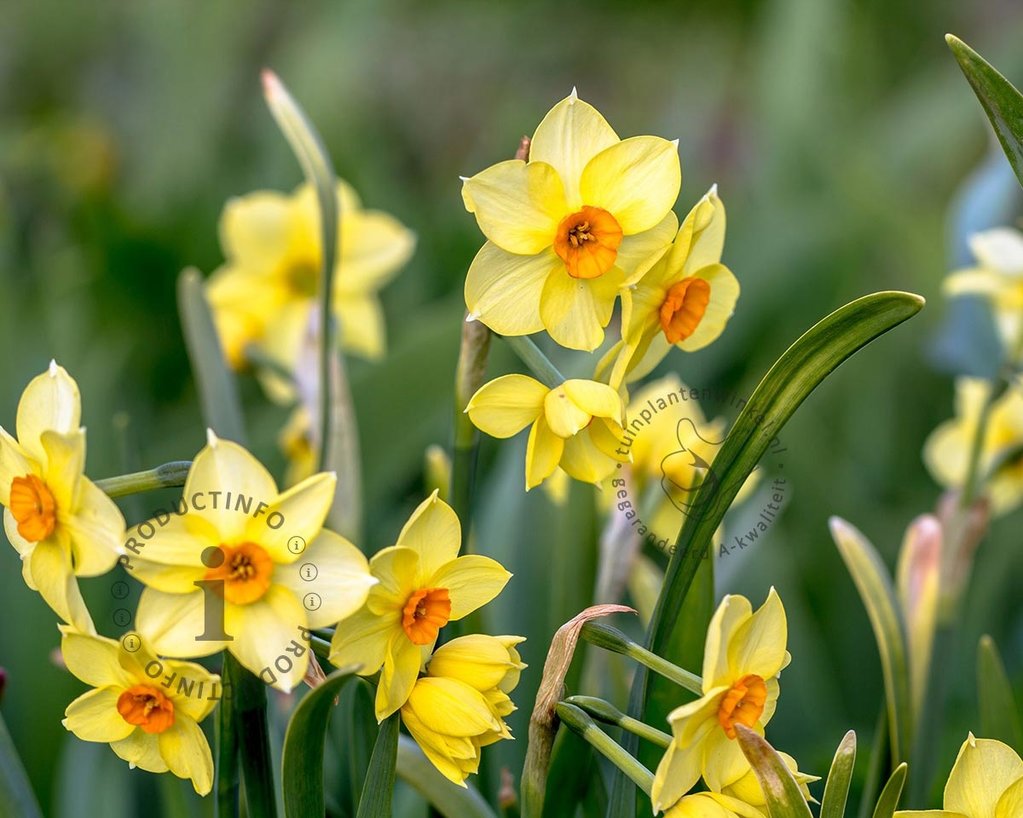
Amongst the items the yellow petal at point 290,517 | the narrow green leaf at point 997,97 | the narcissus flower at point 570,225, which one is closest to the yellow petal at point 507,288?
the narcissus flower at point 570,225

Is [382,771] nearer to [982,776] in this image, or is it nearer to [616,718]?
[616,718]

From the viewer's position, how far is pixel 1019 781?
Result: 1.64 ft

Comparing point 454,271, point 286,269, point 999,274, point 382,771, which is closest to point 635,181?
point 382,771

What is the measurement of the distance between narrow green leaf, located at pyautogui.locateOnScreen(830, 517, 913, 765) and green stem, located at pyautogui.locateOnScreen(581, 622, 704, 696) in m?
0.26

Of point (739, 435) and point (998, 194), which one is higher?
point (998, 194)

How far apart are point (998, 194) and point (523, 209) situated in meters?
0.75

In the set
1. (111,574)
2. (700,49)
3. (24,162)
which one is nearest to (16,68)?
(24,162)

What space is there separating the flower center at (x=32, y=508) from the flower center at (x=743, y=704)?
0.91 feet

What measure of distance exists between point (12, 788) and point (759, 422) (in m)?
0.41

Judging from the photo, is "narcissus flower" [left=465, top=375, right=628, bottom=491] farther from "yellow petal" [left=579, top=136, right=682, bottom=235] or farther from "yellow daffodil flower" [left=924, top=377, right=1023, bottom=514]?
"yellow daffodil flower" [left=924, top=377, right=1023, bottom=514]

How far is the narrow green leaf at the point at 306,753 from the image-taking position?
0.47 meters

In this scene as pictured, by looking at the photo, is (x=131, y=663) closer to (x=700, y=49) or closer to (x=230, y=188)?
(x=230, y=188)

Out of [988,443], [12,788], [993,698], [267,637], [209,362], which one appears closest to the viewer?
[267,637]

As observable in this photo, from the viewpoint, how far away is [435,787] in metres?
0.59
